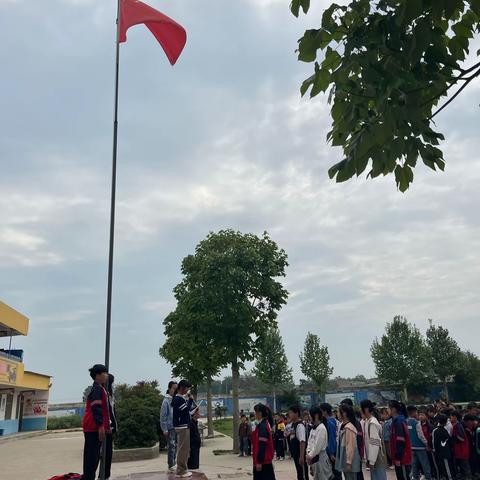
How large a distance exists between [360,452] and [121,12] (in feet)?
31.2

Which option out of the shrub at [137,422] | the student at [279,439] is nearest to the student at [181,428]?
the student at [279,439]

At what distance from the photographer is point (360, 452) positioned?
25.4 feet

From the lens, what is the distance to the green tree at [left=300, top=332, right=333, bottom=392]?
47.9 metres

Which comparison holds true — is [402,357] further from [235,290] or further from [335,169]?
[335,169]

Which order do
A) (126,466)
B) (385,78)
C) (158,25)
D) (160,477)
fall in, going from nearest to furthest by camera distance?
(385,78)
(160,477)
(158,25)
(126,466)

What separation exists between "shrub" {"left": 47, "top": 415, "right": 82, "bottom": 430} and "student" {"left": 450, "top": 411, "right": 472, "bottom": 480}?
43242mm

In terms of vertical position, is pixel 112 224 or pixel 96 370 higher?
pixel 112 224

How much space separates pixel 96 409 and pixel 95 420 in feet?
0.49

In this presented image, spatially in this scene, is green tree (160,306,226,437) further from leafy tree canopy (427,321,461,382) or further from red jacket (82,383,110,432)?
leafy tree canopy (427,321,461,382)

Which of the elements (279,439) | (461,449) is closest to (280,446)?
(279,439)

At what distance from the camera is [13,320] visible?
32.8m

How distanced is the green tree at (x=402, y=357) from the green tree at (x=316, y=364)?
184 inches

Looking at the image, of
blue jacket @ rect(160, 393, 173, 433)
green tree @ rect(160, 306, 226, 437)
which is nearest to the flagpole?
blue jacket @ rect(160, 393, 173, 433)

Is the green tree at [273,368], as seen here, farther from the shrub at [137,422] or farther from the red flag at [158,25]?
the red flag at [158,25]
